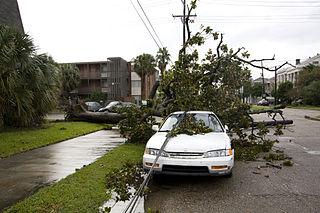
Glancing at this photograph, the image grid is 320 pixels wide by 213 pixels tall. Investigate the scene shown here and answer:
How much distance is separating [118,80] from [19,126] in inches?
1289

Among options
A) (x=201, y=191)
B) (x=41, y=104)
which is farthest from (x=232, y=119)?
(x=41, y=104)

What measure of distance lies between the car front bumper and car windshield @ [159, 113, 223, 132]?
1.36 meters

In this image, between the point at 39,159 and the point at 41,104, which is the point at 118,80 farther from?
the point at 39,159

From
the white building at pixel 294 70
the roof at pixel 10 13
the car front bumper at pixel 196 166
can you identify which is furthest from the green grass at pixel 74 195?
the white building at pixel 294 70

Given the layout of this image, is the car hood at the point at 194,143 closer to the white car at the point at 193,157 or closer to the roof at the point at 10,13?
the white car at the point at 193,157

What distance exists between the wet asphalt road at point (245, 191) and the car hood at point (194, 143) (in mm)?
713

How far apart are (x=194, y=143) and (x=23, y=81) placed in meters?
7.98

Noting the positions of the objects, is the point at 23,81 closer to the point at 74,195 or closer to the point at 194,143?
the point at 74,195

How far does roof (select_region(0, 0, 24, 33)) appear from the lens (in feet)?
44.6

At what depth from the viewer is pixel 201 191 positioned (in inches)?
165

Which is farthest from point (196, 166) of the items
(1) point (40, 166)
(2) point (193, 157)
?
(1) point (40, 166)

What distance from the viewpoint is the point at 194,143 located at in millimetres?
4465

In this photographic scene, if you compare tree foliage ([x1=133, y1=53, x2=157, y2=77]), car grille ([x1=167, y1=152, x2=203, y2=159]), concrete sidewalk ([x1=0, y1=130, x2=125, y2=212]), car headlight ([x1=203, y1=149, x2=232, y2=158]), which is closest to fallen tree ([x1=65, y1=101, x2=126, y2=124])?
concrete sidewalk ([x1=0, y1=130, x2=125, y2=212])

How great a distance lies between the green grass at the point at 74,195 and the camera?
3.38m
